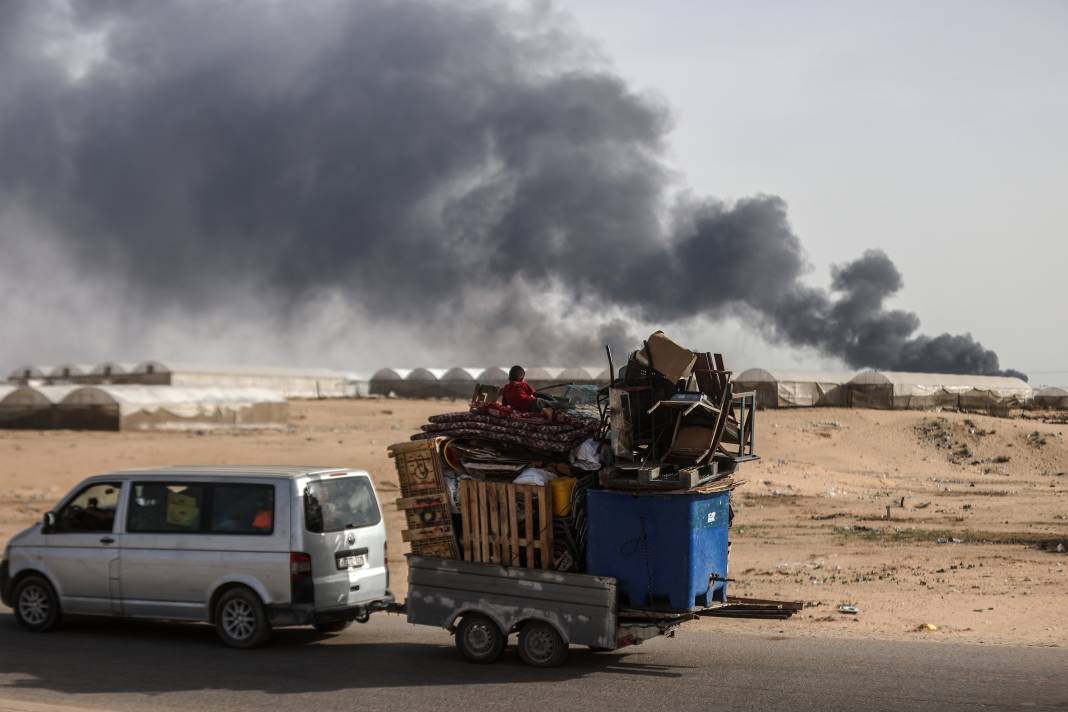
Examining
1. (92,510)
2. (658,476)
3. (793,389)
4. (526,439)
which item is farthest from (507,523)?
(793,389)

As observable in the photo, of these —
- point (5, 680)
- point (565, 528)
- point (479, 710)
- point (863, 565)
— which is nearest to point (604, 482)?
point (565, 528)

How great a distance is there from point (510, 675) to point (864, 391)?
183 ft

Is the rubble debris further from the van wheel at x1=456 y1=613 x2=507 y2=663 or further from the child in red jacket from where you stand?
the van wheel at x1=456 y1=613 x2=507 y2=663

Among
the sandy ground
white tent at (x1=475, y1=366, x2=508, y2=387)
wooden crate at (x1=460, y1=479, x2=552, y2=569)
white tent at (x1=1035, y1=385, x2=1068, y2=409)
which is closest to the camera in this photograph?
wooden crate at (x1=460, y1=479, x2=552, y2=569)

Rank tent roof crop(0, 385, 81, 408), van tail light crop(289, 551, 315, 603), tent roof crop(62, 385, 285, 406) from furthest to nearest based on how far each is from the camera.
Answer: tent roof crop(0, 385, 81, 408) < tent roof crop(62, 385, 285, 406) < van tail light crop(289, 551, 315, 603)

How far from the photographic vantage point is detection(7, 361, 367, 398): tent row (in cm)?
8444

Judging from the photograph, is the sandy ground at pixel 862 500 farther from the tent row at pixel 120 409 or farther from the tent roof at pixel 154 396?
the tent roof at pixel 154 396

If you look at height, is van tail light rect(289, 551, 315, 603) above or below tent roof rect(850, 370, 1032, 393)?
below

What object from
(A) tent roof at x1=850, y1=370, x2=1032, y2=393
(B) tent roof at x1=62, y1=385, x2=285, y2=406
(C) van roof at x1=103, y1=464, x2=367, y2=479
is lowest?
(C) van roof at x1=103, y1=464, x2=367, y2=479

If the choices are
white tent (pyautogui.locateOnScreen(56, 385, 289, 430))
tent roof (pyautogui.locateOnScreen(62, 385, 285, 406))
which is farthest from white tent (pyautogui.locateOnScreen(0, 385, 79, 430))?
tent roof (pyautogui.locateOnScreen(62, 385, 285, 406))

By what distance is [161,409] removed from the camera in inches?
2050

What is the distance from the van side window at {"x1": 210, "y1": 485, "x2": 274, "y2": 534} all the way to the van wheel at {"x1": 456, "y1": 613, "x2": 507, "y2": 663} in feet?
7.63

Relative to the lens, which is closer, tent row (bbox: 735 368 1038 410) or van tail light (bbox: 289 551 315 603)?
van tail light (bbox: 289 551 315 603)

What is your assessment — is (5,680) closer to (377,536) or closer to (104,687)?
(104,687)
